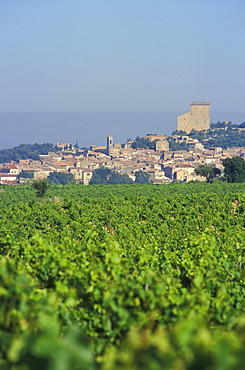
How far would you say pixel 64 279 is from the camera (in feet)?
17.7

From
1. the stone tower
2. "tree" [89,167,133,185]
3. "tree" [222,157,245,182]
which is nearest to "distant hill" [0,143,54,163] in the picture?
the stone tower

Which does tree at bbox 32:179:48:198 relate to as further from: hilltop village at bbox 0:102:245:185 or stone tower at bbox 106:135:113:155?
stone tower at bbox 106:135:113:155

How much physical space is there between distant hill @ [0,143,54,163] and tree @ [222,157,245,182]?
5155 inches

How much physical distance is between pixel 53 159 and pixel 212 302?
153520 mm

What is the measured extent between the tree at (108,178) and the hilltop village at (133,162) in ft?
10.8

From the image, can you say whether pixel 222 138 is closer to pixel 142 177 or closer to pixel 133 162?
pixel 133 162

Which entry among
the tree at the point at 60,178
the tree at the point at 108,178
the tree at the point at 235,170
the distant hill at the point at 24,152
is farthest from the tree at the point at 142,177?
the tree at the point at 235,170

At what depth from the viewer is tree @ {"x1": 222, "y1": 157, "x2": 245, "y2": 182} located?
49.2 meters

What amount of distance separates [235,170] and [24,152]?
144952mm

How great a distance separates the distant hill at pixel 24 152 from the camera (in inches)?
7185

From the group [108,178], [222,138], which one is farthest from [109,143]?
[108,178]

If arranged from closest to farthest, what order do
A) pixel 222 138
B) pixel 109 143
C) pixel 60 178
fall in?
pixel 60 178, pixel 109 143, pixel 222 138

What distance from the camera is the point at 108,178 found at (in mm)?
117375

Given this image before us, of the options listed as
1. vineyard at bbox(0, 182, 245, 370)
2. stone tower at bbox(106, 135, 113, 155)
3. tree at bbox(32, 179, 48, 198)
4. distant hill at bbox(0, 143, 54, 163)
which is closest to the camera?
vineyard at bbox(0, 182, 245, 370)
